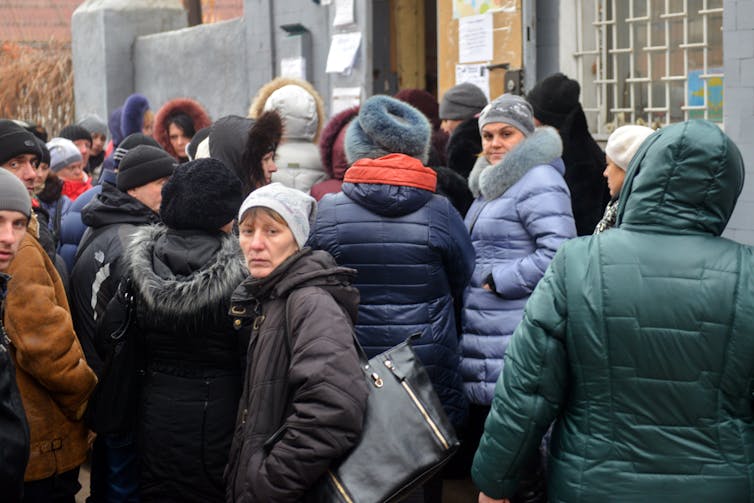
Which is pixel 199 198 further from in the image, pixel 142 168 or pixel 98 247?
pixel 142 168

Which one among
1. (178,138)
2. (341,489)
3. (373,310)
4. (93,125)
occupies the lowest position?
(341,489)

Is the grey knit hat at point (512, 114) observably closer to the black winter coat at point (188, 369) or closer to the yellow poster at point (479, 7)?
the black winter coat at point (188, 369)

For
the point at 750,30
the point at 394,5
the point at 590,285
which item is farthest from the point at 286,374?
the point at 394,5

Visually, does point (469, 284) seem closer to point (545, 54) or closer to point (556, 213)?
point (556, 213)

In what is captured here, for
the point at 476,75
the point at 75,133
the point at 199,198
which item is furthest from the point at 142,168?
the point at 75,133

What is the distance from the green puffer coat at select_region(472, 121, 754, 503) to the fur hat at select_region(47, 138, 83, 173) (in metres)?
5.36

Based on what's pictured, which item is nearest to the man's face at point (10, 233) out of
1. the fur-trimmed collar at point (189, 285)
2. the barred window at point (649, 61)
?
the fur-trimmed collar at point (189, 285)

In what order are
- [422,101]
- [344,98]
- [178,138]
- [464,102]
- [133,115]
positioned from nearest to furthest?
[464,102] → [422,101] → [178,138] → [133,115] → [344,98]

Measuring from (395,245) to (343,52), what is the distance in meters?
5.57

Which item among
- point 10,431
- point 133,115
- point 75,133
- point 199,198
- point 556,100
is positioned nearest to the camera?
point 10,431

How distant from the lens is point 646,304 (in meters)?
2.84

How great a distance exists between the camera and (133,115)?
873 cm

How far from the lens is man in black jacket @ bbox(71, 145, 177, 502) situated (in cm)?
420

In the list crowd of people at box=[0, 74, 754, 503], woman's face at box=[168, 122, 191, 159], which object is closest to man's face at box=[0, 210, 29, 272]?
crowd of people at box=[0, 74, 754, 503]
